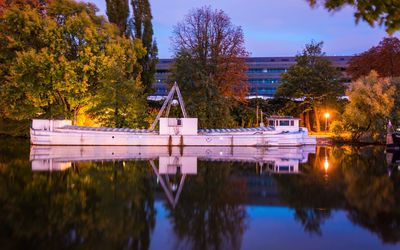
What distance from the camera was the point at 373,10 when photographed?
546 cm

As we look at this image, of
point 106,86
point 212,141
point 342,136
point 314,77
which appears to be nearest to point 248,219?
point 212,141

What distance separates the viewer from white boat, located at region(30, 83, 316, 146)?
30.6 m

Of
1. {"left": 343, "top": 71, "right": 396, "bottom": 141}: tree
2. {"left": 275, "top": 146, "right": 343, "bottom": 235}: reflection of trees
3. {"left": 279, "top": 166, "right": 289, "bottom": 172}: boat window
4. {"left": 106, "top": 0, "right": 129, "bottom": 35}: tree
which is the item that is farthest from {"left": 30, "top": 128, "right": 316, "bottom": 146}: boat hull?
{"left": 106, "top": 0, "right": 129, "bottom": 35}: tree

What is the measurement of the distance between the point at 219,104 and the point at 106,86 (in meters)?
10.5

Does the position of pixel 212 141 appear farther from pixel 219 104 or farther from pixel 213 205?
pixel 213 205

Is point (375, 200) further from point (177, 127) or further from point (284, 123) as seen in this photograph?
point (284, 123)

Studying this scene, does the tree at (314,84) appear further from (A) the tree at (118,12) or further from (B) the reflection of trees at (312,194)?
(B) the reflection of trees at (312,194)

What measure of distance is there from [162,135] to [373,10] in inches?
1057

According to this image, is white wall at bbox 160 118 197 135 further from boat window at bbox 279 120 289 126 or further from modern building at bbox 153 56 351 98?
modern building at bbox 153 56 351 98

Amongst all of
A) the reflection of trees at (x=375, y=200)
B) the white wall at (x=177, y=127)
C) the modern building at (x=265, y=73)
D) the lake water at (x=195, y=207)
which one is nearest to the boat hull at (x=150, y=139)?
the white wall at (x=177, y=127)

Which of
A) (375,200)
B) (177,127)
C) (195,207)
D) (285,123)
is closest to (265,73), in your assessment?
(285,123)

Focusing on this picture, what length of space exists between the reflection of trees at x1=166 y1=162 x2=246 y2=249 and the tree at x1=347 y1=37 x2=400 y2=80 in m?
47.1

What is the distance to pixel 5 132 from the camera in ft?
146

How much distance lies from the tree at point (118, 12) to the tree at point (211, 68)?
20.7ft
